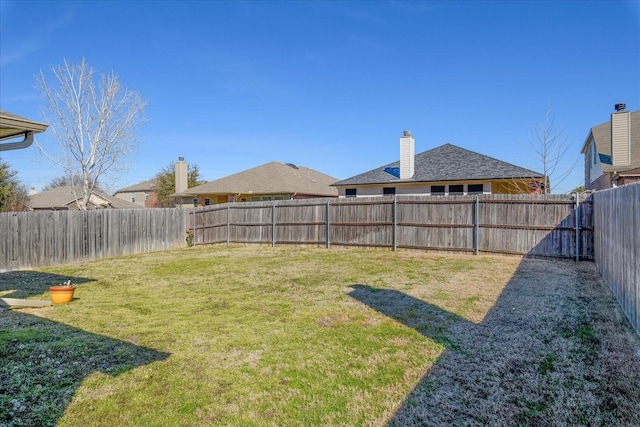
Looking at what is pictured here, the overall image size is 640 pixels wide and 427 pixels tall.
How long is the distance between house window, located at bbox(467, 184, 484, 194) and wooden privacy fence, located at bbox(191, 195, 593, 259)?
6.11m

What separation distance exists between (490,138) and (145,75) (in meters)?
20.5

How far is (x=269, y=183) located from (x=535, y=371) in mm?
22214

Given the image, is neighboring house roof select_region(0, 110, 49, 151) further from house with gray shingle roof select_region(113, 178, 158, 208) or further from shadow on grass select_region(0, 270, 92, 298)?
house with gray shingle roof select_region(113, 178, 158, 208)

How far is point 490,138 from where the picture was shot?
23.1 metres

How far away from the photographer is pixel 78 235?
1223 cm

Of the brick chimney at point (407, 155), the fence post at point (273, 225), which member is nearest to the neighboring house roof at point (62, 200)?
the fence post at point (273, 225)

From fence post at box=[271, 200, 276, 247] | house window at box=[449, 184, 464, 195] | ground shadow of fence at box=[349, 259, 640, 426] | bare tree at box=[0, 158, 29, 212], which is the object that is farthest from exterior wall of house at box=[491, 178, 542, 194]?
bare tree at box=[0, 158, 29, 212]

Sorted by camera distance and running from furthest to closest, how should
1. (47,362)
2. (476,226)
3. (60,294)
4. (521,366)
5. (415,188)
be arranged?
(415,188) < (476,226) < (60,294) < (47,362) < (521,366)

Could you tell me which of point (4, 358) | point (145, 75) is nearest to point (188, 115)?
point (145, 75)

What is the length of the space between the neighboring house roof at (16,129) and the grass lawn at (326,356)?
94.5 inches

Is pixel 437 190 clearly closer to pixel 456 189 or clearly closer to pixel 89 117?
pixel 456 189

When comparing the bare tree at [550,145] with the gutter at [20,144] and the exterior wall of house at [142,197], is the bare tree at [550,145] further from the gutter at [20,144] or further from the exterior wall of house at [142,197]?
the exterior wall of house at [142,197]

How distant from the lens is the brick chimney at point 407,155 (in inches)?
711

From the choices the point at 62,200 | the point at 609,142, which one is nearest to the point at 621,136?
the point at 609,142
